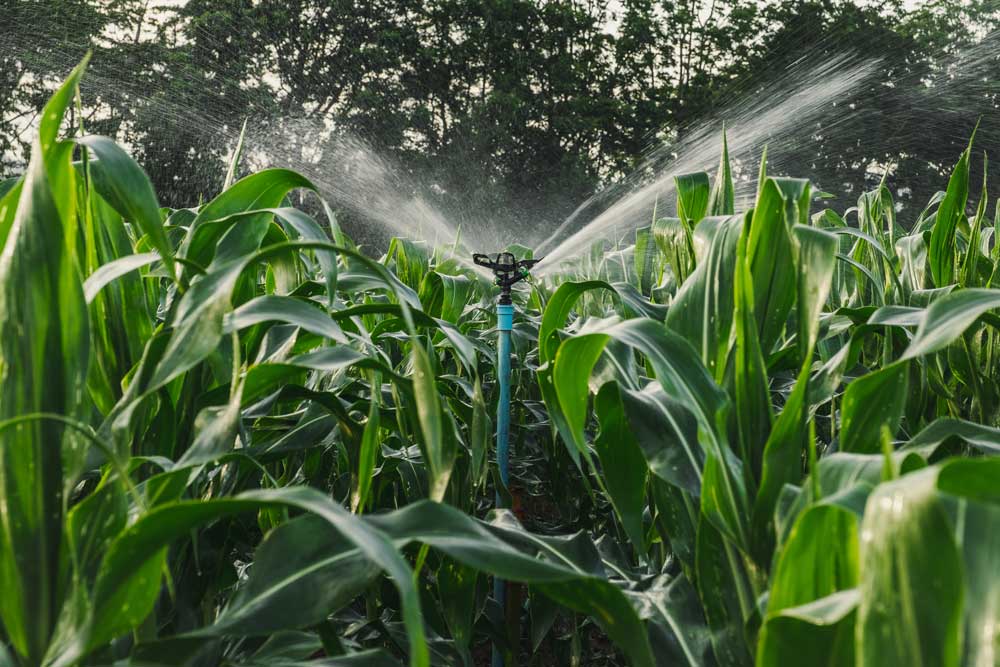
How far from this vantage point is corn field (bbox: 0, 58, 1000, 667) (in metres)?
0.51

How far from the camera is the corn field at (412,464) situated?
0.51m

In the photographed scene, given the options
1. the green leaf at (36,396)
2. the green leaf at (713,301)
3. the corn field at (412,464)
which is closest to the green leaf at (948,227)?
the corn field at (412,464)

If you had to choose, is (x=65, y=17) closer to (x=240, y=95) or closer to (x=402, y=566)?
(x=240, y=95)

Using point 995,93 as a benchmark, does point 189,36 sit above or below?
above

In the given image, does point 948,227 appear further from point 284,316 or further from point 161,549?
point 161,549

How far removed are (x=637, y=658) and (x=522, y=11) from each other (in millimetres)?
21221

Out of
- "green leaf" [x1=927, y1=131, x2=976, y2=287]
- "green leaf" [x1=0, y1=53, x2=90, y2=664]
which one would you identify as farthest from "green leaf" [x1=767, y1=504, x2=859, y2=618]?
"green leaf" [x1=927, y1=131, x2=976, y2=287]

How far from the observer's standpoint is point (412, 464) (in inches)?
47.1

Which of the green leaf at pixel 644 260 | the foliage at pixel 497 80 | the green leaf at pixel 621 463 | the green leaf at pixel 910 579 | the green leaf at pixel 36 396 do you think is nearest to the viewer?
the green leaf at pixel 910 579

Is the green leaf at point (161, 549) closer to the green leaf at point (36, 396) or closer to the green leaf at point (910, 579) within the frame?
the green leaf at point (36, 396)

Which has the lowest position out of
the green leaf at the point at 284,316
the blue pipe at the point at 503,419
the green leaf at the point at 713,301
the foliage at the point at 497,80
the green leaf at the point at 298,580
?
the blue pipe at the point at 503,419

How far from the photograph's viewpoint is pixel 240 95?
1800cm

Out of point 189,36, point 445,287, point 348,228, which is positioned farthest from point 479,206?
point 445,287

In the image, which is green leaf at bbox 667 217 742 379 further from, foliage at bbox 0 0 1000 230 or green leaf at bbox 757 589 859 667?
foliage at bbox 0 0 1000 230
